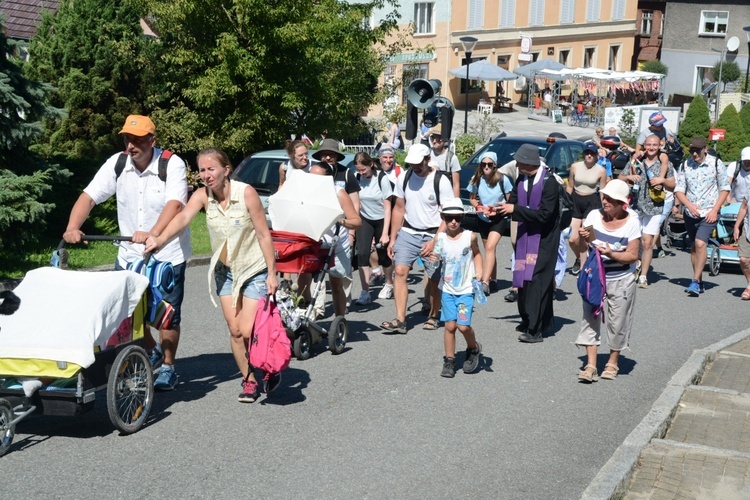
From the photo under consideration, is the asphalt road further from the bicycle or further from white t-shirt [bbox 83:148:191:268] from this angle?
the bicycle

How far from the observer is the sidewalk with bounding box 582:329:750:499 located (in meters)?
6.52

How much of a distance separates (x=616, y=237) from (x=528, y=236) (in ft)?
5.90

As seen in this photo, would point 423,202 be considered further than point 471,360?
Yes

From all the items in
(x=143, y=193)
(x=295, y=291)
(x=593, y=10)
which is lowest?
(x=295, y=291)

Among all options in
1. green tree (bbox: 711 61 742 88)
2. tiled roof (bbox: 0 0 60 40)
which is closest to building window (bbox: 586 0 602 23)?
green tree (bbox: 711 61 742 88)

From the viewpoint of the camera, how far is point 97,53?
68.0 ft

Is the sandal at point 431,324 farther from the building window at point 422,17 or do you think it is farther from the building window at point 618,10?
the building window at point 618,10

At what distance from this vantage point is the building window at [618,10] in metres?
65.9

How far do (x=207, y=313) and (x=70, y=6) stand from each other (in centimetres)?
1253

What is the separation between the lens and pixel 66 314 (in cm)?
686

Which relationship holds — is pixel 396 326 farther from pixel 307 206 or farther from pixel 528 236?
pixel 307 206

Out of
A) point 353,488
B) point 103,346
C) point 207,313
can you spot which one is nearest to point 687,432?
point 353,488

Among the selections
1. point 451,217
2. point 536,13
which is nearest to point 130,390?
point 451,217

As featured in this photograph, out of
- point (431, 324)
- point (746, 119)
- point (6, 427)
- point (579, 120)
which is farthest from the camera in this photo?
point (579, 120)
